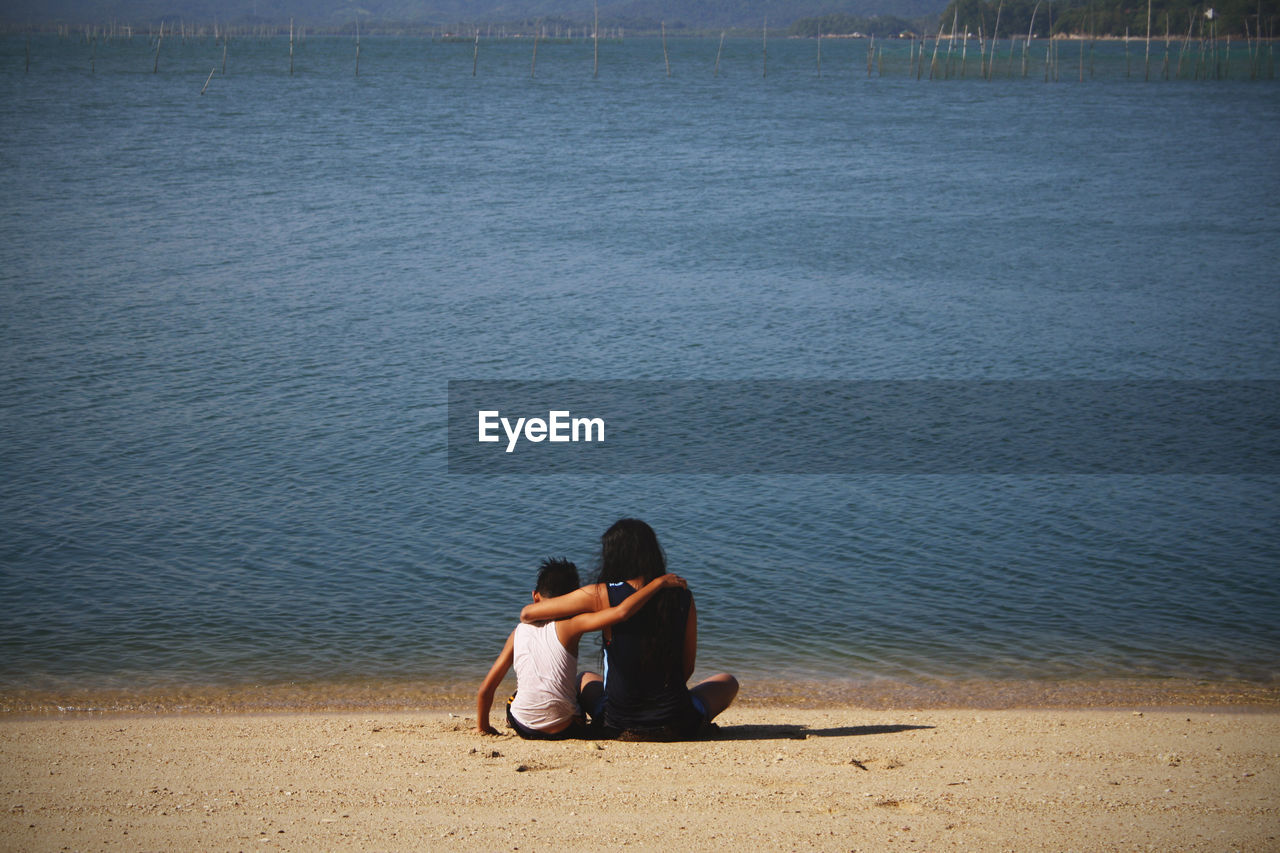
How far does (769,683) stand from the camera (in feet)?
28.3

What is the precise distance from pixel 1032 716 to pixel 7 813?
5929 mm

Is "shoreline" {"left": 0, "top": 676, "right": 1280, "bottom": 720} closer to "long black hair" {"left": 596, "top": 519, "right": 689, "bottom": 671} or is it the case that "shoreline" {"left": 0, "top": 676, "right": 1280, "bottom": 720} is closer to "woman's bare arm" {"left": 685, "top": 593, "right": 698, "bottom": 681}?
"woman's bare arm" {"left": 685, "top": 593, "right": 698, "bottom": 681}

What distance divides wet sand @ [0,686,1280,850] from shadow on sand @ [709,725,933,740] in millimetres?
24

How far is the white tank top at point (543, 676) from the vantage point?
639 cm

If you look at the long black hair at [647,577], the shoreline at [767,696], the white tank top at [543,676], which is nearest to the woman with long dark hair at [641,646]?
the long black hair at [647,577]

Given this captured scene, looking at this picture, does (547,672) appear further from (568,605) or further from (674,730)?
(674,730)

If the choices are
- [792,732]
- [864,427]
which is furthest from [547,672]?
[864,427]

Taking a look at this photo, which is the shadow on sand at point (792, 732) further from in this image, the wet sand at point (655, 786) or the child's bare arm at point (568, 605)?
the child's bare arm at point (568, 605)

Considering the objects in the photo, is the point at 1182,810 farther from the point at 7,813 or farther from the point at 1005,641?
the point at 7,813

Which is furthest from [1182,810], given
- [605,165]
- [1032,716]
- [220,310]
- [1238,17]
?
[1238,17]

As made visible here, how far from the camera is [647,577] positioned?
603cm

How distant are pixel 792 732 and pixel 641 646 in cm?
145

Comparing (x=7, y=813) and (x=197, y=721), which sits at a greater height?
(x=7, y=813)

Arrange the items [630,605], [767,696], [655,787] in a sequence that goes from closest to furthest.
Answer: [655,787]
[630,605]
[767,696]
